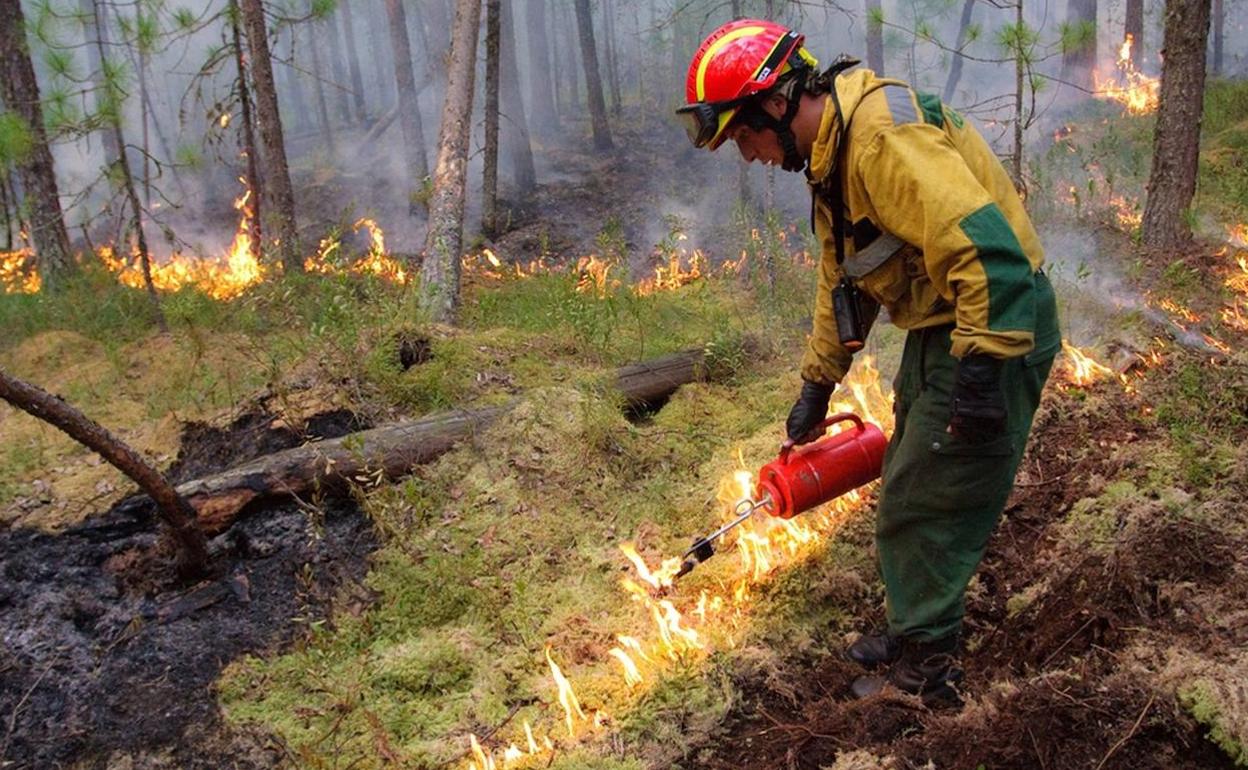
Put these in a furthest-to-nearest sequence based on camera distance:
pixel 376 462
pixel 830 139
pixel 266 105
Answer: pixel 266 105 → pixel 376 462 → pixel 830 139

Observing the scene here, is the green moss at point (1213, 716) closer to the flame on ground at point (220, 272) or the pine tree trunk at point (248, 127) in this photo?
the flame on ground at point (220, 272)

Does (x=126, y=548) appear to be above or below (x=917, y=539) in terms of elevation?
below

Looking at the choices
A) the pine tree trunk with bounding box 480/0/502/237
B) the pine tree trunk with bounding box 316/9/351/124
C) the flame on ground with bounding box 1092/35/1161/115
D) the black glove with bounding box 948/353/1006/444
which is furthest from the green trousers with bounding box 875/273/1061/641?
the pine tree trunk with bounding box 316/9/351/124

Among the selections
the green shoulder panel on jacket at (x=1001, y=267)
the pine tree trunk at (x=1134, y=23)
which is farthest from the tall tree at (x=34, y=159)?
the pine tree trunk at (x=1134, y=23)

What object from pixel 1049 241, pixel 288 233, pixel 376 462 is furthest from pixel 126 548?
pixel 1049 241

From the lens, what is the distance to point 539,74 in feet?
91.0

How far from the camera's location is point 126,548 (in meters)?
4.37

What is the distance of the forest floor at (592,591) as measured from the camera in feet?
9.34

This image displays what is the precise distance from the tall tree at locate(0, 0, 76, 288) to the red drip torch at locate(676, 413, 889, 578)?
9206mm

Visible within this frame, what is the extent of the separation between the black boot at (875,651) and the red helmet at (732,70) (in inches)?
82.2

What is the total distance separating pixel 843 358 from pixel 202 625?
3.30 meters

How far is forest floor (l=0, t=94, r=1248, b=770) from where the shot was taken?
2.85 m

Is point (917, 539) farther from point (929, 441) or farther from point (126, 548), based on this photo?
point (126, 548)

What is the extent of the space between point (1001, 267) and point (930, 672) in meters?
1.50
